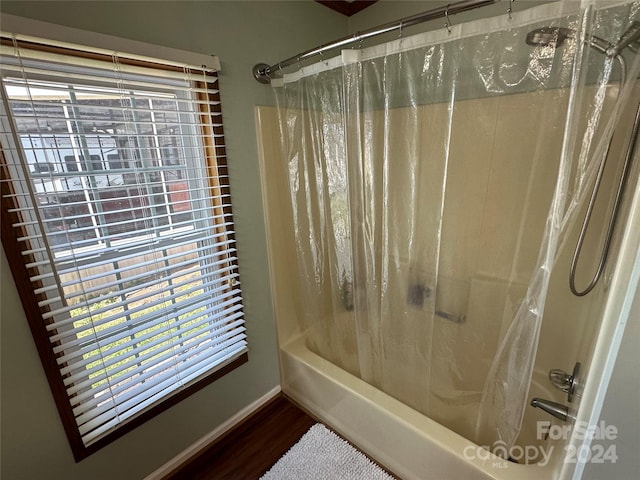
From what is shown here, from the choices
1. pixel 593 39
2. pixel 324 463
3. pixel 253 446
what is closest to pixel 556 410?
pixel 324 463

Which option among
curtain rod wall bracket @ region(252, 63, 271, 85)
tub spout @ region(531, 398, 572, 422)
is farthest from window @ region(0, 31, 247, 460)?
tub spout @ region(531, 398, 572, 422)

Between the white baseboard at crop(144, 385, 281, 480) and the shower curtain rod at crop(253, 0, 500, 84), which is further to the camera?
the white baseboard at crop(144, 385, 281, 480)

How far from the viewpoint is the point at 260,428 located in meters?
1.70

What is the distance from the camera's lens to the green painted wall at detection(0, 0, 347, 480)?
39.0 inches

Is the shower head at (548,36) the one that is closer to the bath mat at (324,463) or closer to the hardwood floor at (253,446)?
the bath mat at (324,463)

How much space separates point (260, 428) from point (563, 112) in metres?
2.05

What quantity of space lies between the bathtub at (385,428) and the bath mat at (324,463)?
2.2 inches

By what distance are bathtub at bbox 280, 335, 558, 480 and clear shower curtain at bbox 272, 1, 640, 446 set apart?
0.44 feet

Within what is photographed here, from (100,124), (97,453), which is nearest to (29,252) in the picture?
(100,124)

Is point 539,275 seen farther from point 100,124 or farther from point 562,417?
point 100,124

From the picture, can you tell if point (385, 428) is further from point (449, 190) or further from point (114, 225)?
point (114, 225)

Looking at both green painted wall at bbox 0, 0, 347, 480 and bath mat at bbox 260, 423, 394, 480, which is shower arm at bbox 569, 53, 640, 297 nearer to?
bath mat at bbox 260, 423, 394, 480

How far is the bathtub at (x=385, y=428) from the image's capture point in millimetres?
1105

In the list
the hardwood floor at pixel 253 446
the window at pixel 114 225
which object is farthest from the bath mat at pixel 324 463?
the window at pixel 114 225
